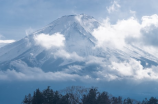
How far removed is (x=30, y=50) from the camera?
199 meters

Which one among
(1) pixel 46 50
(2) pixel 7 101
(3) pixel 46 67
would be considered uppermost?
(1) pixel 46 50

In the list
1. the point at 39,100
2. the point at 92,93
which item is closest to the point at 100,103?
the point at 92,93

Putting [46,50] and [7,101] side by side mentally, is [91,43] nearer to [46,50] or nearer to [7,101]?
[46,50]

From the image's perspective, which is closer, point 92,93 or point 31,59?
point 92,93

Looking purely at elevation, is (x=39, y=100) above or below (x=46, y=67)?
below

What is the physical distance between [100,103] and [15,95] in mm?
159990

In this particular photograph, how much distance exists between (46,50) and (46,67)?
12.7m

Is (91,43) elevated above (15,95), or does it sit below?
above

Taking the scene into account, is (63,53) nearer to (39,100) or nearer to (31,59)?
(31,59)

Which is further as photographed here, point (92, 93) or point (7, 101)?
point (7, 101)

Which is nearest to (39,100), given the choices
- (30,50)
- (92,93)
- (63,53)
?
(92,93)

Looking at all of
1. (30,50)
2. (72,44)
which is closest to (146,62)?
(72,44)

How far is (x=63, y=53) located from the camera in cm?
18900

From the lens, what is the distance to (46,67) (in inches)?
7520
